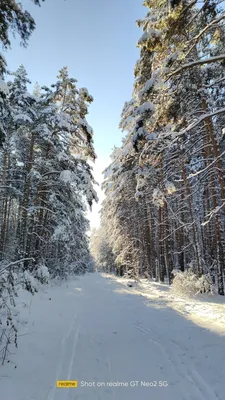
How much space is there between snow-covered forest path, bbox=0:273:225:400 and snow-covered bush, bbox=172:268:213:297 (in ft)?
12.2

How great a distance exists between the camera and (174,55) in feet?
20.9

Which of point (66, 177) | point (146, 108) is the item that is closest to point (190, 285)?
point (66, 177)

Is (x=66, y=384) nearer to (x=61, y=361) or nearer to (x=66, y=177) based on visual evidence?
(x=61, y=361)

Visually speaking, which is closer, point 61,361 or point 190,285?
point 61,361

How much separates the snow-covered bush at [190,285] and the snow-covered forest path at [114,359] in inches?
147

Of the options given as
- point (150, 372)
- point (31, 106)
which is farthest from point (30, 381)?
point (31, 106)

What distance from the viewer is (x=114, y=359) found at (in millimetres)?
4391

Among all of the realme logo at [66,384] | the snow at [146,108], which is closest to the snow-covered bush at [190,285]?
the snow at [146,108]

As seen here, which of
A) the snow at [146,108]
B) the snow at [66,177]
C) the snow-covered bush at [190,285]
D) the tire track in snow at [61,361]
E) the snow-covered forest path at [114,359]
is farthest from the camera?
the snow at [66,177]

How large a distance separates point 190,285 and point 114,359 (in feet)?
23.0

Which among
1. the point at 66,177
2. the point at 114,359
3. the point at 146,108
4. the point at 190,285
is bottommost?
the point at 114,359

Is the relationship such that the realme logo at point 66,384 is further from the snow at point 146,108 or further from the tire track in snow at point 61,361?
the snow at point 146,108

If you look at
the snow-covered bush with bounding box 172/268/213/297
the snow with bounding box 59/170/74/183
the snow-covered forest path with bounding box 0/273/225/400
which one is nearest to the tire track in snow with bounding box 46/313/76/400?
the snow-covered forest path with bounding box 0/273/225/400

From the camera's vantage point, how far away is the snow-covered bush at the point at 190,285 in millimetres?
10087
